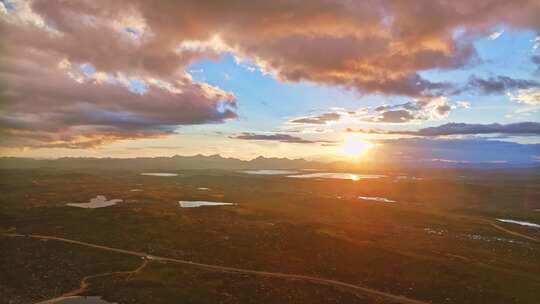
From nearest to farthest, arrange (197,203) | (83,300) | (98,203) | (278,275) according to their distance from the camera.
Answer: (83,300)
(278,275)
(98,203)
(197,203)

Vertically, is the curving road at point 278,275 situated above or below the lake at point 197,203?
below

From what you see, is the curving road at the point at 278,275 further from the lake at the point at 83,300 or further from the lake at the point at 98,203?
the lake at the point at 98,203

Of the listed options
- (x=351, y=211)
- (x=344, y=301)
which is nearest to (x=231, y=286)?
(x=344, y=301)

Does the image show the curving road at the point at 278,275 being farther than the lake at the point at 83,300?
Yes

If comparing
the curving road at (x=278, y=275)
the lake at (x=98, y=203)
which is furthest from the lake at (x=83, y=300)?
the lake at (x=98, y=203)

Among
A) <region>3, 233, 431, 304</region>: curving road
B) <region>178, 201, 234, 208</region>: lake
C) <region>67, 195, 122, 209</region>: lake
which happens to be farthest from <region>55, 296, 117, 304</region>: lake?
<region>178, 201, 234, 208</region>: lake

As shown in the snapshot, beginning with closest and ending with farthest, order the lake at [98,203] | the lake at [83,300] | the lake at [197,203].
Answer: the lake at [83,300] < the lake at [98,203] < the lake at [197,203]

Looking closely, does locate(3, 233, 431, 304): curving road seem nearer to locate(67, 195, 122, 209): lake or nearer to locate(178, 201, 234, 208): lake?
locate(67, 195, 122, 209): lake

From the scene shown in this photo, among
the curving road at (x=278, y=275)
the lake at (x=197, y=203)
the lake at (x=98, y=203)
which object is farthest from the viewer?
the lake at (x=197, y=203)

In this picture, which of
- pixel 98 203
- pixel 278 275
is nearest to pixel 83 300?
pixel 278 275

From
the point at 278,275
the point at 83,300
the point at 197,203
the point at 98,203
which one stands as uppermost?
the point at 98,203

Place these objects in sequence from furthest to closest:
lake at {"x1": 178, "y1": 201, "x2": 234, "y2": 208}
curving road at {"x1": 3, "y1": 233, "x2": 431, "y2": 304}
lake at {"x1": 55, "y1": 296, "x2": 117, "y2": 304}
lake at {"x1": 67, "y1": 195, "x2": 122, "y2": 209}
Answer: lake at {"x1": 178, "y1": 201, "x2": 234, "y2": 208} < lake at {"x1": 67, "y1": 195, "x2": 122, "y2": 209} < curving road at {"x1": 3, "y1": 233, "x2": 431, "y2": 304} < lake at {"x1": 55, "y1": 296, "x2": 117, "y2": 304}

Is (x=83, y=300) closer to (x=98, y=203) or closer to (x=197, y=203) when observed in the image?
(x=98, y=203)
